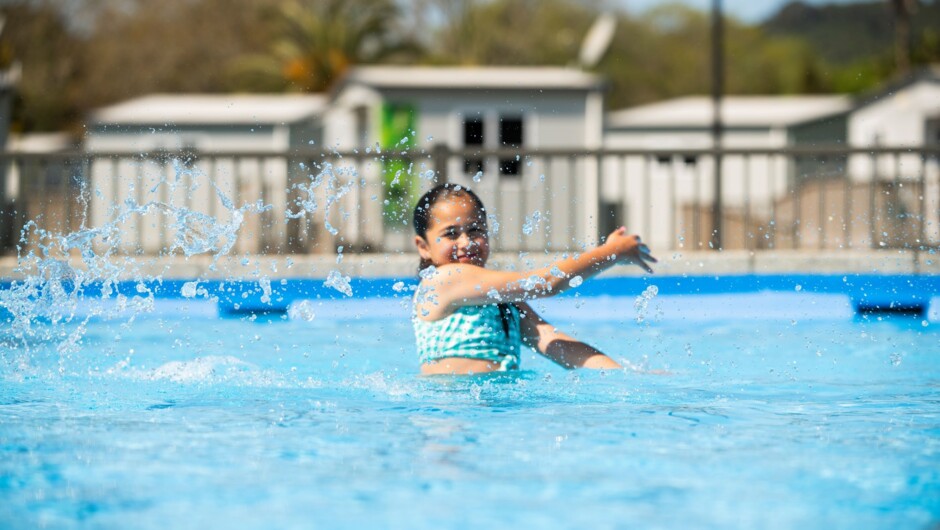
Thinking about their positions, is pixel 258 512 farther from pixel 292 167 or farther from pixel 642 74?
pixel 642 74

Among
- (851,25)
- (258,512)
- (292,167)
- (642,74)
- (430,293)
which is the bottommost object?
(258,512)

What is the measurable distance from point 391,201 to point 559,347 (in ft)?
41.0

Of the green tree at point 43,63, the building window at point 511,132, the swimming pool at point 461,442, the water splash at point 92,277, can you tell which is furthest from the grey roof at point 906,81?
the green tree at point 43,63

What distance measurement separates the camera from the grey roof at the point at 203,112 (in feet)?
87.7

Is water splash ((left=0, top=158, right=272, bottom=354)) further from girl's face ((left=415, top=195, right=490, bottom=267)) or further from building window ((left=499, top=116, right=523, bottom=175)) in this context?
building window ((left=499, top=116, right=523, bottom=175))

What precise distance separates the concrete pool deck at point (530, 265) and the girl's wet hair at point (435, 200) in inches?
182

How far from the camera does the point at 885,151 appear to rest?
10.5 meters

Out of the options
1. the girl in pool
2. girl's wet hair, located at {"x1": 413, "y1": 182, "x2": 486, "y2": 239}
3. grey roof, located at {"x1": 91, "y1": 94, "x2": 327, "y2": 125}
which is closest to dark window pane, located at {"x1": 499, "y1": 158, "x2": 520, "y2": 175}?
grey roof, located at {"x1": 91, "y1": 94, "x2": 327, "y2": 125}

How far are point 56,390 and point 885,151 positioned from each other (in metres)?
7.53

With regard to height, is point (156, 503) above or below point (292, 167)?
below

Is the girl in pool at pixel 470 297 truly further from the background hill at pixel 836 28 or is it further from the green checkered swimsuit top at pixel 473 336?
the background hill at pixel 836 28

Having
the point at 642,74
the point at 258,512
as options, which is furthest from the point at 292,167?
the point at 642,74

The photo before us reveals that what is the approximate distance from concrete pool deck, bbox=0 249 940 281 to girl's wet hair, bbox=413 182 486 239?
4.63 meters

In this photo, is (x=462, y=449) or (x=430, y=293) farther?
(x=430, y=293)
